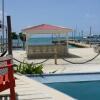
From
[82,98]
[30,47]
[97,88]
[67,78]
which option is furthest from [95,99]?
[30,47]

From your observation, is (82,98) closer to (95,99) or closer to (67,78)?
(95,99)

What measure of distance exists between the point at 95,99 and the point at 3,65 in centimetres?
611

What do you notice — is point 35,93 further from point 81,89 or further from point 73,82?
point 73,82

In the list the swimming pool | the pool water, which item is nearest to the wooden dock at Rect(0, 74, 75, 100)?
the pool water

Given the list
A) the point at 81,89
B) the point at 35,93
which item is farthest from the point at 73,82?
the point at 35,93

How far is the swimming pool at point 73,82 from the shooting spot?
46.3ft

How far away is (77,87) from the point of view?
14.4 meters

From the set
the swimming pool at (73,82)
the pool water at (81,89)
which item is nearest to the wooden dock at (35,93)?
the pool water at (81,89)

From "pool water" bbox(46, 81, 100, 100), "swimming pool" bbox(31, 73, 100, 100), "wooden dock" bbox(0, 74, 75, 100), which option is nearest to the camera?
"wooden dock" bbox(0, 74, 75, 100)

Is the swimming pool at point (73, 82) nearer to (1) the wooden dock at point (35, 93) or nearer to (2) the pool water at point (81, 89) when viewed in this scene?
(2) the pool water at point (81, 89)

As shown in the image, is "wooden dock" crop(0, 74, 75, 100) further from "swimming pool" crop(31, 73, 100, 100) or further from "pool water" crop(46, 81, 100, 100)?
"swimming pool" crop(31, 73, 100, 100)

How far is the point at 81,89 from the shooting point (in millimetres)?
14180

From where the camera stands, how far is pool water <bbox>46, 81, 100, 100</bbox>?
1283 cm

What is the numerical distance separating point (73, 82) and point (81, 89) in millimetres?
1152
